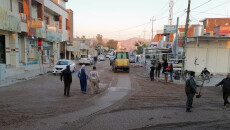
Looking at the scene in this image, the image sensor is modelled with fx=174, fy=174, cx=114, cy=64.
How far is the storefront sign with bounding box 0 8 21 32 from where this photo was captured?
48.0 feet

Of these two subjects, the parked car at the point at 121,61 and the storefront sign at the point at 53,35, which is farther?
the storefront sign at the point at 53,35

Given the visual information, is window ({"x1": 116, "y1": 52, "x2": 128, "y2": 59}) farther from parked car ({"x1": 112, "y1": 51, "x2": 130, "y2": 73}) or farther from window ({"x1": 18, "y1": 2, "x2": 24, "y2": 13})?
window ({"x1": 18, "y1": 2, "x2": 24, "y2": 13})

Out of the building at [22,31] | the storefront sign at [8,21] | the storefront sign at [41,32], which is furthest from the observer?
the storefront sign at [41,32]

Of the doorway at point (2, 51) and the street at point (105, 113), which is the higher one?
the doorway at point (2, 51)

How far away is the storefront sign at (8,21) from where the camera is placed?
1463 centimetres

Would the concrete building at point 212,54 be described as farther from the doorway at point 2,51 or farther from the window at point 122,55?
the doorway at point 2,51

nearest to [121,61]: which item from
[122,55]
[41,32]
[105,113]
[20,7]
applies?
[122,55]

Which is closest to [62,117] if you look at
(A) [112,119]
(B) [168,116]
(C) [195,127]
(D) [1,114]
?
(A) [112,119]

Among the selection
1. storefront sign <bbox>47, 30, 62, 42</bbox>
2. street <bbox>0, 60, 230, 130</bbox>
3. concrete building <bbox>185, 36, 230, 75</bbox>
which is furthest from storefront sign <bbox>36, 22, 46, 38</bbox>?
concrete building <bbox>185, 36, 230, 75</bbox>

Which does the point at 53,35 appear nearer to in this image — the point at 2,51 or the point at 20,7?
the point at 20,7

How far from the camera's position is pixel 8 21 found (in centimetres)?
1560

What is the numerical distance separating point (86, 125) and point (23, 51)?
64.1 ft

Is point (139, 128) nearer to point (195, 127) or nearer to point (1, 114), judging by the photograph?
point (195, 127)

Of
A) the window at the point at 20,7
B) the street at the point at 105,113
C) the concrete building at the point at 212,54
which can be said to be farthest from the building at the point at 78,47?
the street at the point at 105,113
